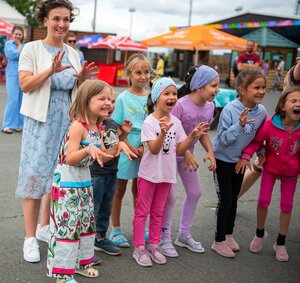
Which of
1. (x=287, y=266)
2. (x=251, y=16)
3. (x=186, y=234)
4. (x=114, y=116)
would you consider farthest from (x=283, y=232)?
(x=251, y=16)

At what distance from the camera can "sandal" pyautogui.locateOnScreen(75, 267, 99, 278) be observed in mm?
3262

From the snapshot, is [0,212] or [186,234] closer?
[186,234]

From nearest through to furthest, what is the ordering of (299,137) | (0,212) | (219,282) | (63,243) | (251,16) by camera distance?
(63,243) → (219,282) → (299,137) → (0,212) → (251,16)

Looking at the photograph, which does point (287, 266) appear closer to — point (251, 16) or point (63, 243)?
point (63, 243)

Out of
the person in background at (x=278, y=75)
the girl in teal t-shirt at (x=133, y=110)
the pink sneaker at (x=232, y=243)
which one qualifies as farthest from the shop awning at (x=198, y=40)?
the pink sneaker at (x=232, y=243)

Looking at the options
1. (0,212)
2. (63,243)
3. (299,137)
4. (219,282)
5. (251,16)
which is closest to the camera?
(63,243)

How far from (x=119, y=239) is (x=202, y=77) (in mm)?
Answer: 1510

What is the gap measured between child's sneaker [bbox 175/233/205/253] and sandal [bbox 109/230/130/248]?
452 millimetres

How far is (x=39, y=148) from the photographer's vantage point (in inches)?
137

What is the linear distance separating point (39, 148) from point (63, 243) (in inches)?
33.0

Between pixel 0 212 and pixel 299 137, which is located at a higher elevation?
pixel 299 137

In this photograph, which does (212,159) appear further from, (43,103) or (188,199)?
(43,103)

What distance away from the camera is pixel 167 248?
3779 mm

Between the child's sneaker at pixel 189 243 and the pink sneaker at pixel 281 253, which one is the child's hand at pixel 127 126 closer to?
the child's sneaker at pixel 189 243
